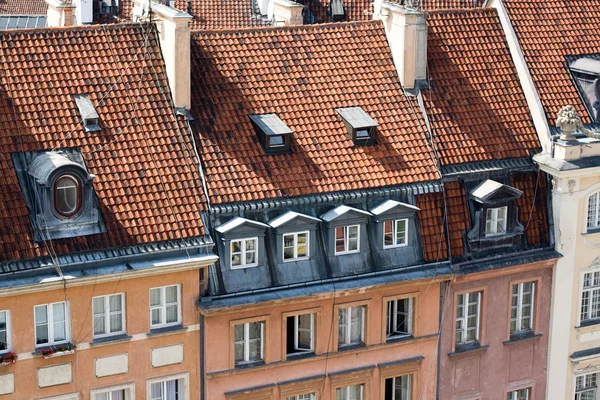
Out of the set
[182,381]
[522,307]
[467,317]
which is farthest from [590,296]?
[182,381]

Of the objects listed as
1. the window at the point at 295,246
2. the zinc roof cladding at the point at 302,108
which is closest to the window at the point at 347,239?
the window at the point at 295,246

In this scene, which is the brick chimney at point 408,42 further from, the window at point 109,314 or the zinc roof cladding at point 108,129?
the window at point 109,314

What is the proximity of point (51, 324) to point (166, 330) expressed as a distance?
367 centimetres

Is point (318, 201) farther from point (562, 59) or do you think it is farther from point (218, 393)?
point (562, 59)

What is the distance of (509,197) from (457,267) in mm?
3085

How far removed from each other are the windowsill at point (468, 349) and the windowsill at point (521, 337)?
0.98m

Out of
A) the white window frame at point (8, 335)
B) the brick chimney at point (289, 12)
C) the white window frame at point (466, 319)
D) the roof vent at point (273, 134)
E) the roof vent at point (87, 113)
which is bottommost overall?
the white window frame at point (466, 319)

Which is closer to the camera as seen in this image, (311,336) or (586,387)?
(311,336)

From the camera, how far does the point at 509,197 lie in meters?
45.2

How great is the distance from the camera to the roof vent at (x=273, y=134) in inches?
1693

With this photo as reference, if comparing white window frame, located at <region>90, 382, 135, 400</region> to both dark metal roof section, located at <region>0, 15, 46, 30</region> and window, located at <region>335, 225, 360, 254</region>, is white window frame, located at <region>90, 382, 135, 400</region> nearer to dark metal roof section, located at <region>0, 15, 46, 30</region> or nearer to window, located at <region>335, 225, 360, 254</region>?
window, located at <region>335, 225, 360, 254</region>

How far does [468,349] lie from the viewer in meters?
45.9

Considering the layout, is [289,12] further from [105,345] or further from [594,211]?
[105,345]

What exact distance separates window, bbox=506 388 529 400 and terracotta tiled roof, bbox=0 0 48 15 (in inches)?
2068
